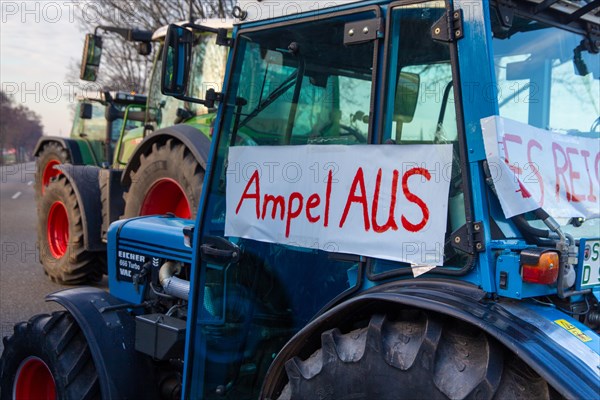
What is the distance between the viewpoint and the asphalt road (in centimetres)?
743

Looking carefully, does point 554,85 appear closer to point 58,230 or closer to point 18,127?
point 58,230

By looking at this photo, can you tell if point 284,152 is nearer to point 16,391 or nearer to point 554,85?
point 554,85

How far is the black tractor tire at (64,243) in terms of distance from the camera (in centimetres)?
830

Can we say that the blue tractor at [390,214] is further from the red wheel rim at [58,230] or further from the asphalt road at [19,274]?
the red wheel rim at [58,230]

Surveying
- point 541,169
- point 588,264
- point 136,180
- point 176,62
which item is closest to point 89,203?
point 136,180

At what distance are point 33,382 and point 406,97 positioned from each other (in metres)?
2.92

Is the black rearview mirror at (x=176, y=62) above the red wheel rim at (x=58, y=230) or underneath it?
above

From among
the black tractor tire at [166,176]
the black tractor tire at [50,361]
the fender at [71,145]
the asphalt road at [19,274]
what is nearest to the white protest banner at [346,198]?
the black tractor tire at [50,361]

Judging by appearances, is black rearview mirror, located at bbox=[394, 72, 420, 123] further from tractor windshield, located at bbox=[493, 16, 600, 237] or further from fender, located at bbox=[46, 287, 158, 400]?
fender, located at bbox=[46, 287, 158, 400]

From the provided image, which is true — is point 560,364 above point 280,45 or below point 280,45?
below

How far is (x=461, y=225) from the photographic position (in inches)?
84.4

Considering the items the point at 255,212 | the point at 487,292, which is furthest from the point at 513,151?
the point at 255,212

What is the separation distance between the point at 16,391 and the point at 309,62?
266 centimetres

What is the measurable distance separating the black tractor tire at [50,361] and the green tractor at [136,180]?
262cm
